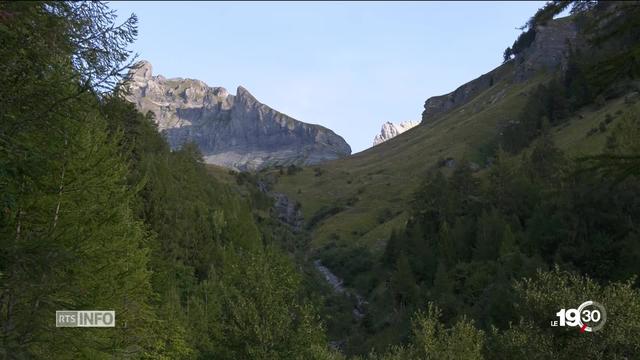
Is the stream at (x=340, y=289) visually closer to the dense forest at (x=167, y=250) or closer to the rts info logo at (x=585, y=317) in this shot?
the dense forest at (x=167, y=250)

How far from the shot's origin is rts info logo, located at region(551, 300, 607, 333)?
26855 mm

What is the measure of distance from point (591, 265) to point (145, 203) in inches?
2061

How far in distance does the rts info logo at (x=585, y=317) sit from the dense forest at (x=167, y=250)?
0.46 meters

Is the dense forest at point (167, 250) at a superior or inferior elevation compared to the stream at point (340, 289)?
superior

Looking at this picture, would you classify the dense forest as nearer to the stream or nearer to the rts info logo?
the rts info logo

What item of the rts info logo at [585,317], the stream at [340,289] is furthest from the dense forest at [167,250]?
the stream at [340,289]

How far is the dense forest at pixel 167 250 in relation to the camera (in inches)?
447

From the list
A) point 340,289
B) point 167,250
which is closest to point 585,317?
point 167,250

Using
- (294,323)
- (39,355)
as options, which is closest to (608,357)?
(294,323)

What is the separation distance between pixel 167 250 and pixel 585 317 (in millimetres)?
39935

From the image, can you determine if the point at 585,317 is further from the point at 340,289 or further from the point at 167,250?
the point at 340,289

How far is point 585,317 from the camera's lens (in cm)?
2762

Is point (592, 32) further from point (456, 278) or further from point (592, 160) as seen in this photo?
point (456, 278)

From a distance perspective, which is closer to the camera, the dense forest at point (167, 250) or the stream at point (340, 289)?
the dense forest at point (167, 250)
